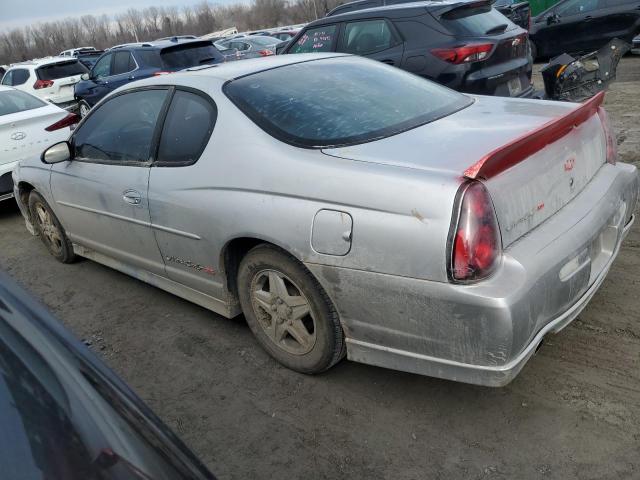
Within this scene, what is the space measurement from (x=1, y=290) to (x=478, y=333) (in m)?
1.63

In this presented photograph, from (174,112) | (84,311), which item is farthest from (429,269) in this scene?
(84,311)

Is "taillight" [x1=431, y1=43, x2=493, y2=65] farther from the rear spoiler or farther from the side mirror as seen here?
the side mirror

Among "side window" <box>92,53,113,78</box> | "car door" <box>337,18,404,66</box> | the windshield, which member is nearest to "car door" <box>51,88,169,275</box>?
"car door" <box>337,18,404,66</box>

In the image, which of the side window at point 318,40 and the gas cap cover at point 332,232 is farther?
the side window at point 318,40

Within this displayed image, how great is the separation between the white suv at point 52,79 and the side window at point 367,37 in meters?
9.79

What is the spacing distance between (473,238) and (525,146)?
0.53 meters

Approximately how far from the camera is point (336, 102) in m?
3.16

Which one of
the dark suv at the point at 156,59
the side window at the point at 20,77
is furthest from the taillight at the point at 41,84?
the dark suv at the point at 156,59

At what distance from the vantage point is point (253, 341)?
3.49m

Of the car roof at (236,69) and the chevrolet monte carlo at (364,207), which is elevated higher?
the car roof at (236,69)

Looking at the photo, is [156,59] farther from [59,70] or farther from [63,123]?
[59,70]

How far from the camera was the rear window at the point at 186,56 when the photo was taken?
10430 millimetres

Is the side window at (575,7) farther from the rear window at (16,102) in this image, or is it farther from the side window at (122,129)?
the side window at (122,129)

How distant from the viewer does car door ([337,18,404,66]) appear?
6809 mm
